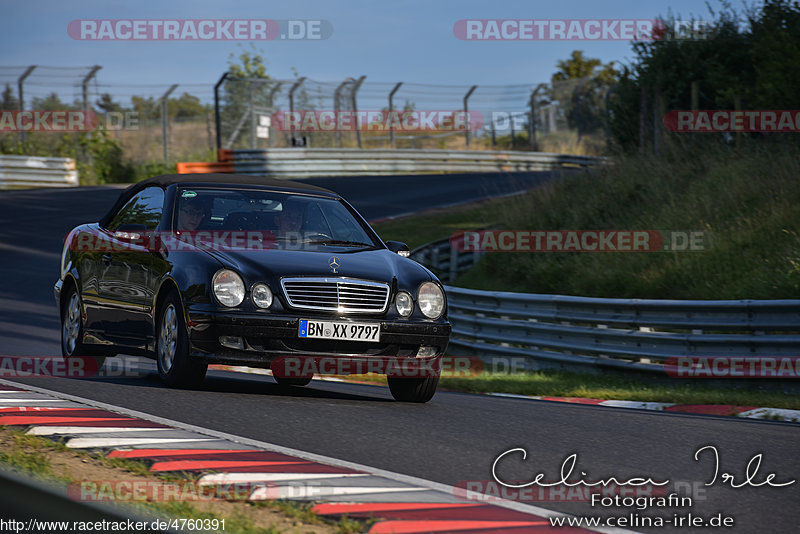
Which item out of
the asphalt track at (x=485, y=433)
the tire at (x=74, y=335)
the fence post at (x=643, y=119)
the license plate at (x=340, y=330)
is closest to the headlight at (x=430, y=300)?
the license plate at (x=340, y=330)

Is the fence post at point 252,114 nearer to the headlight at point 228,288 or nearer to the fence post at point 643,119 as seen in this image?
the fence post at point 643,119

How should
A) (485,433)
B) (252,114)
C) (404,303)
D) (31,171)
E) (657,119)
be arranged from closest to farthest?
(485,433), (404,303), (657,119), (31,171), (252,114)

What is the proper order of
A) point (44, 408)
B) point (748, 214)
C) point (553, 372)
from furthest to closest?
point (748, 214) → point (553, 372) → point (44, 408)

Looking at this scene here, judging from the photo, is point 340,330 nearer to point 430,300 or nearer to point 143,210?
point 430,300

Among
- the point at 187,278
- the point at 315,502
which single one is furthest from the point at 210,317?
the point at 315,502

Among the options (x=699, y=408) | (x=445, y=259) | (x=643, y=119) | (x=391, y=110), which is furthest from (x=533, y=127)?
(x=699, y=408)

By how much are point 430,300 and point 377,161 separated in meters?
26.0

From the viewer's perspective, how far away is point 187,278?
7.00 meters

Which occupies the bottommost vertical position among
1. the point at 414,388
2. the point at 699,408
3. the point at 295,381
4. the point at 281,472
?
the point at 699,408

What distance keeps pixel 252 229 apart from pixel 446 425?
2.27 m

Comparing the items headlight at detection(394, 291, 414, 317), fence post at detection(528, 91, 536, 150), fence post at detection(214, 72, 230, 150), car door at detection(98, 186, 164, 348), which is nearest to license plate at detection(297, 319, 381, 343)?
headlight at detection(394, 291, 414, 317)

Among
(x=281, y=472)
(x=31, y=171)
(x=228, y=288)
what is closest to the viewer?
(x=281, y=472)

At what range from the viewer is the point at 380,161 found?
3325cm

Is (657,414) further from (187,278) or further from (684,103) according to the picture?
(684,103)
